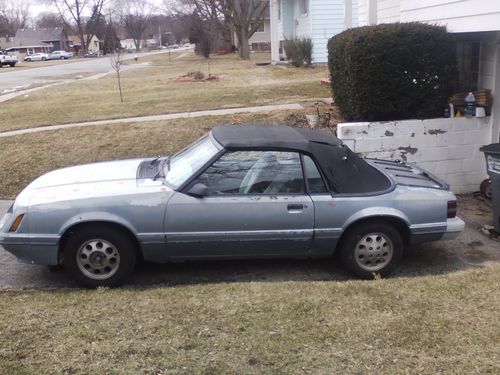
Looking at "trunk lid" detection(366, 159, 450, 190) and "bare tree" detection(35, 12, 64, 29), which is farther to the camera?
"bare tree" detection(35, 12, 64, 29)

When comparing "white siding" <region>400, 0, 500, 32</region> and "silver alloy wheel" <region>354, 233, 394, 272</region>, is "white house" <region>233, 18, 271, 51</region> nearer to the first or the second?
"white siding" <region>400, 0, 500, 32</region>

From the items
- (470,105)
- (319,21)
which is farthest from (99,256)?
(319,21)

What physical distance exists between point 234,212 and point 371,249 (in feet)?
4.30

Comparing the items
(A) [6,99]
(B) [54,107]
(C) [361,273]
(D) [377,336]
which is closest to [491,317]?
(D) [377,336]

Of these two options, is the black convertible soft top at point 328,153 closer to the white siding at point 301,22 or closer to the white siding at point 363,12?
the white siding at point 363,12

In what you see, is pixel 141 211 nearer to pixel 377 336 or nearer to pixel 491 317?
pixel 377 336

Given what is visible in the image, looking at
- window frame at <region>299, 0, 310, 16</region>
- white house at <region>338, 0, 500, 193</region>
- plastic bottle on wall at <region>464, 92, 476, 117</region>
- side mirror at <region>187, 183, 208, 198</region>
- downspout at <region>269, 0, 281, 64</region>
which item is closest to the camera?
side mirror at <region>187, 183, 208, 198</region>

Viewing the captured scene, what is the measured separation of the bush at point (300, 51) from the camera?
24.8 m

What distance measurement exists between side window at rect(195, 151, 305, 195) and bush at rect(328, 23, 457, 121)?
Result: 11.2 feet

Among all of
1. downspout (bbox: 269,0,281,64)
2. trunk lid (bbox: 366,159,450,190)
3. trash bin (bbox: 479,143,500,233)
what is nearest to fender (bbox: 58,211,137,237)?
trunk lid (bbox: 366,159,450,190)

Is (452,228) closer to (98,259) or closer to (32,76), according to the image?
(98,259)

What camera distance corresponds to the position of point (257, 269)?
5344mm

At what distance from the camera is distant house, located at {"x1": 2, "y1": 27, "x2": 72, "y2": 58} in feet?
388

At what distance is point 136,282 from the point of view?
502 cm
